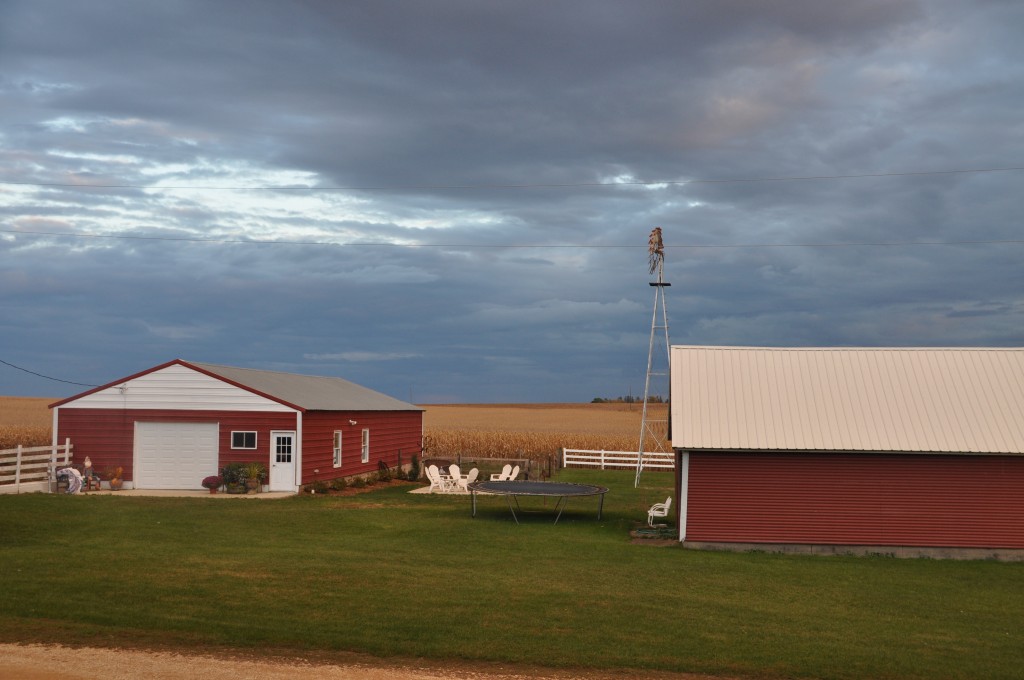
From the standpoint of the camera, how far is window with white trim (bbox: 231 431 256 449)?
1293 inches

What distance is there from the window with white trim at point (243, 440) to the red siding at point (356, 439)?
178 cm

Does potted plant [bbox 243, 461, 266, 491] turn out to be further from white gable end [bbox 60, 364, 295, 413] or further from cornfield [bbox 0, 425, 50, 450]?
cornfield [bbox 0, 425, 50, 450]

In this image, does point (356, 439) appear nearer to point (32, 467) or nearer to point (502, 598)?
point (32, 467)

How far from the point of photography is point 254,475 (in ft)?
105

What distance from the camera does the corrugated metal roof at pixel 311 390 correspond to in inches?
1332

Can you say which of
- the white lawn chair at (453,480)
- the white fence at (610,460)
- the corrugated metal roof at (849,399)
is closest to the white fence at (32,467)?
the white lawn chair at (453,480)

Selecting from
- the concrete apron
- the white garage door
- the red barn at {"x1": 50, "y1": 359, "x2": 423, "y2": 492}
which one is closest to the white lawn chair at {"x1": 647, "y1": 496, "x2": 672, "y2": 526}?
the concrete apron

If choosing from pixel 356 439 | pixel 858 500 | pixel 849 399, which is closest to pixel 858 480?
pixel 858 500

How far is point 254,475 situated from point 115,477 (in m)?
4.76

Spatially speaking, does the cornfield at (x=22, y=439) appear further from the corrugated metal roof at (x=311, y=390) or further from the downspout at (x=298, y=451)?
the downspout at (x=298, y=451)

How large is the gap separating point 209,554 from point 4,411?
8621 centimetres

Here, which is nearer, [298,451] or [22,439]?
[298,451]

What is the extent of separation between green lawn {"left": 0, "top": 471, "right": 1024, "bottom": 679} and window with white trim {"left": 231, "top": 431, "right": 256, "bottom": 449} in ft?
27.7

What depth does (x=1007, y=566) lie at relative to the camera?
20.8 m
